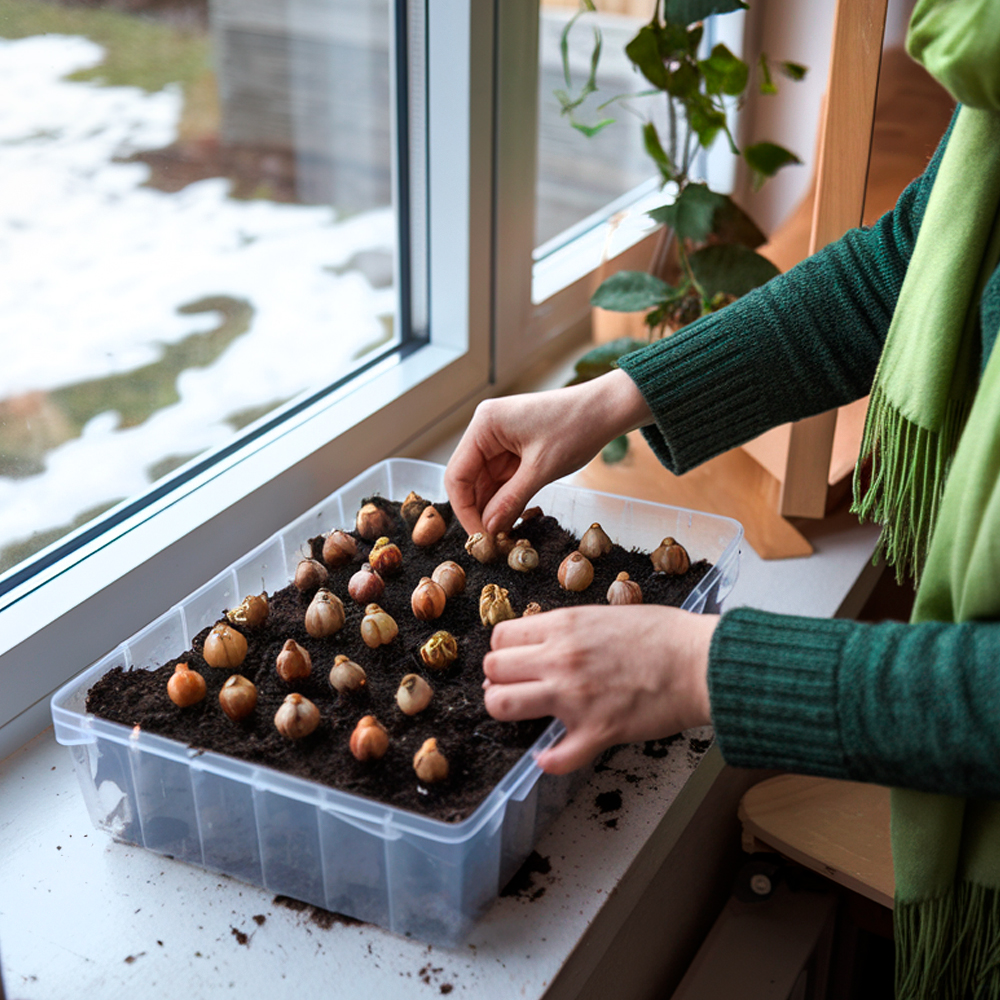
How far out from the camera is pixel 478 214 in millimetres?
1162

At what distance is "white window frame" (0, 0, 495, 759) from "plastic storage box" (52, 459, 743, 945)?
0.12 meters

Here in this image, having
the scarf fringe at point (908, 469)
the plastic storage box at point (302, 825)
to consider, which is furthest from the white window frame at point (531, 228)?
the plastic storage box at point (302, 825)

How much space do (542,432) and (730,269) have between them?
406 millimetres

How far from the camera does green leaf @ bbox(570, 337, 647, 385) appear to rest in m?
1.15

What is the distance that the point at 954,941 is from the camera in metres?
0.69

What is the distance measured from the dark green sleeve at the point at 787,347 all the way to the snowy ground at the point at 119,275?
1.49ft

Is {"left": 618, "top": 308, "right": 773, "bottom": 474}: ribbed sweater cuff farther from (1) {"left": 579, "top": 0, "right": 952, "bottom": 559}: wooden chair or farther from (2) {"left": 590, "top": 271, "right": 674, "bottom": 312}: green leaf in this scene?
(2) {"left": 590, "top": 271, "right": 674, "bottom": 312}: green leaf

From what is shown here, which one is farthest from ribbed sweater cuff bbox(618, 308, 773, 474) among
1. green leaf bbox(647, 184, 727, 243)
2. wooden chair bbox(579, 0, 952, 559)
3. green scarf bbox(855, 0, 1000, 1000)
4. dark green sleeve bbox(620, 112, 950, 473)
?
green leaf bbox(647, 184, 727, 243)

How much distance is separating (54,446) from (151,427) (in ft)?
0.37

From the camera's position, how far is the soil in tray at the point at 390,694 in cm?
63

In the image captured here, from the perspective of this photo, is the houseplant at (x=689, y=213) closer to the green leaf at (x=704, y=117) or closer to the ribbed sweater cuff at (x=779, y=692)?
the green leaf at (x=704, y=117)

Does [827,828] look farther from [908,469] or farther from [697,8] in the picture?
[697,8]

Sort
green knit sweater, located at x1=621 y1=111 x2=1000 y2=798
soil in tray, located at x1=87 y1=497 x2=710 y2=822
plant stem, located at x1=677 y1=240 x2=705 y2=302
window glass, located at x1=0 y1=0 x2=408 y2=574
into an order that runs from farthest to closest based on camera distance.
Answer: plant stem, located at x1=677 y1=240 x2=705 y2=302 < window glass, located at x1=0 y1=0 x2=408 y2=574 < soil in tray, located at x1=87 y1=497 x2=710 y2=822 < green knit sweater, located at x1=621 y1=111 x2=1000 y2=798

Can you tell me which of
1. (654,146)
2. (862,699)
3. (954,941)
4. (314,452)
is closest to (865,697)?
(862,699)
